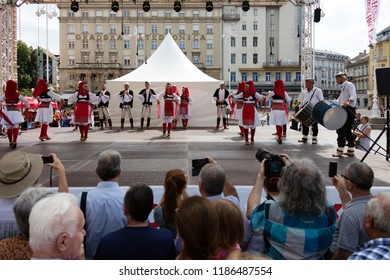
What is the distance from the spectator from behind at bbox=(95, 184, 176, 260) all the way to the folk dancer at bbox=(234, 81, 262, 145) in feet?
29.0

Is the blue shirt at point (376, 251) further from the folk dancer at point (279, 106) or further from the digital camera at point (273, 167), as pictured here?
the folk dancer at point (279, 106)

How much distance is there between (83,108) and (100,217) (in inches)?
373

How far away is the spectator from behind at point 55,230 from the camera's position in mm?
1997

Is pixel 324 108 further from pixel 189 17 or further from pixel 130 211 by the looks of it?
pixel 189 17

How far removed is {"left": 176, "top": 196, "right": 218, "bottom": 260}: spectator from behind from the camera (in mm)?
2033

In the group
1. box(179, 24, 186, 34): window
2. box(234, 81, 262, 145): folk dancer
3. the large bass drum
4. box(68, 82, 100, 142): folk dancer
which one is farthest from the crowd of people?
box(179, 24, 186, 34): window

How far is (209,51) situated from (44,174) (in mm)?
61917

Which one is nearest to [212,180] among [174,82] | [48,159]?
[48,159]

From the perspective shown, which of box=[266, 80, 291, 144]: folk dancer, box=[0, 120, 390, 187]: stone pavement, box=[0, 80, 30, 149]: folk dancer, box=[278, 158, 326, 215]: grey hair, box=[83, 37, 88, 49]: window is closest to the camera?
box=[278, 158, 326, 215]: grey hair

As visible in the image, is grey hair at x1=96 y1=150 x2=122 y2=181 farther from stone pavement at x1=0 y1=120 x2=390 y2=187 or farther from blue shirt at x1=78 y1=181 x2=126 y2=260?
stone pavement at x1=0 y1=120 x2=390 y2=187

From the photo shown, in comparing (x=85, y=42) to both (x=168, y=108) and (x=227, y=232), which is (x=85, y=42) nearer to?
(x=168, y=108)

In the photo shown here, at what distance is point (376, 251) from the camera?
222cm

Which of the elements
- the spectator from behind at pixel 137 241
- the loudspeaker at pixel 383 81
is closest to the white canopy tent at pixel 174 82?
the loudspeaker at pixel 383 81

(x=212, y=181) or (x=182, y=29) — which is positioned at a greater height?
(x=182, y=29)
